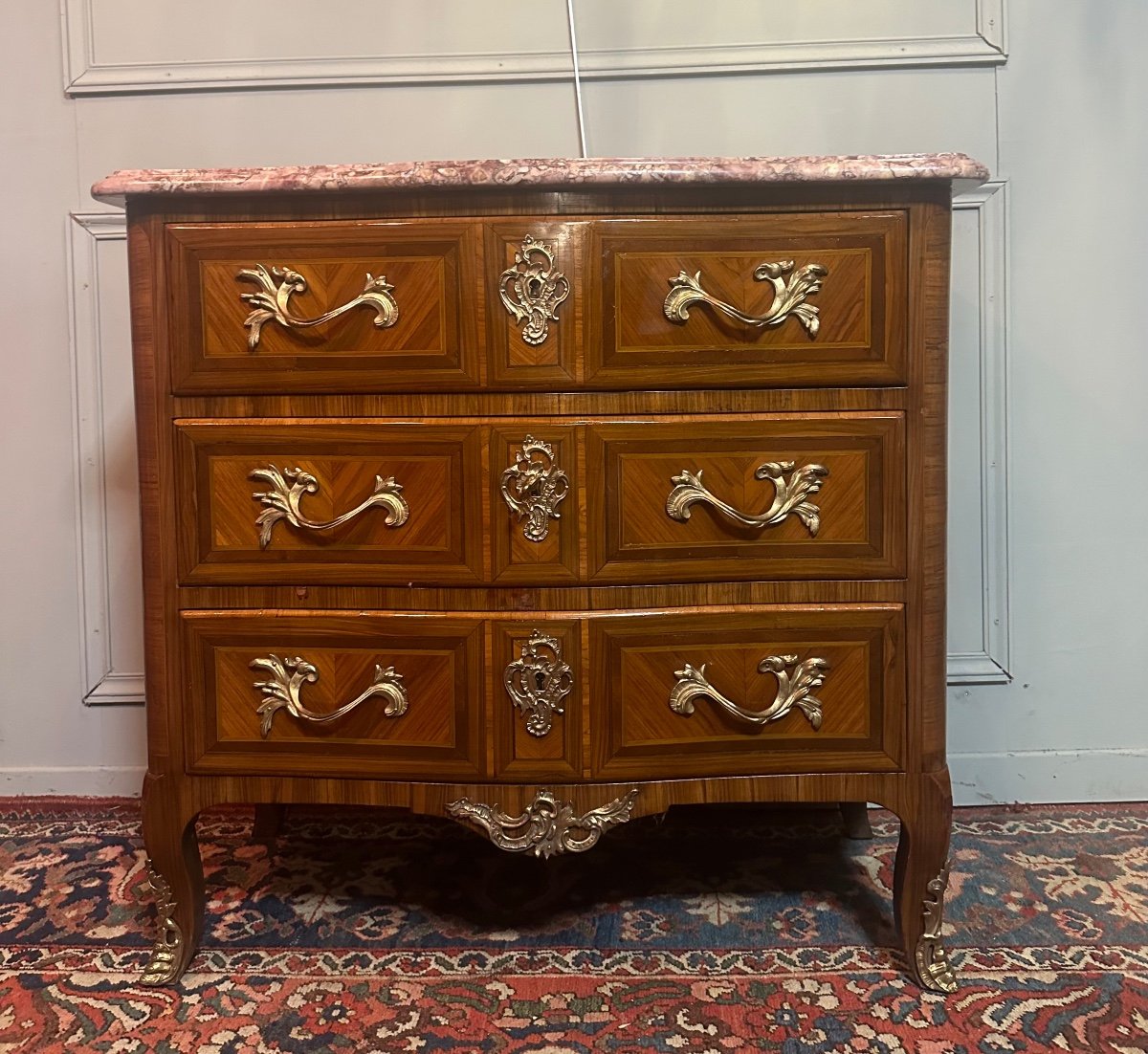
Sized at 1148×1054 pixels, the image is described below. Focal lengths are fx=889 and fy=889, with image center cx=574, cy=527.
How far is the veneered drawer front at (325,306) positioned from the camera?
102 centimetres

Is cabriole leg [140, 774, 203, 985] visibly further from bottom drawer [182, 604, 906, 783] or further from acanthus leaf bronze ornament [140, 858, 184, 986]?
bottom drawer [182, 604, 906, 783]

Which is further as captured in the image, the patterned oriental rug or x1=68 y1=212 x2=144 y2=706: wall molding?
x1=68 y1=212 x2=144 y2=706: wall molding

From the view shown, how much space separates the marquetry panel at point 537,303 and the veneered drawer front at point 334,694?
302 mm

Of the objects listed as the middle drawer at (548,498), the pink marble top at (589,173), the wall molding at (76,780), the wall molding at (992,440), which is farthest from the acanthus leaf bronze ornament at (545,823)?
the wall molding at (76,780)

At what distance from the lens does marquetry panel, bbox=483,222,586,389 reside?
100 centimetres

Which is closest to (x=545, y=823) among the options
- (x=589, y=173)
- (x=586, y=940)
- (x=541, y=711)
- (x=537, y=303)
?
(x=541, y=711)

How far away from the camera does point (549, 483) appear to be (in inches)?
40.0

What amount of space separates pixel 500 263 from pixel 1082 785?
139 cm

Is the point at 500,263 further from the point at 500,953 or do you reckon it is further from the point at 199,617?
the point at 500,953

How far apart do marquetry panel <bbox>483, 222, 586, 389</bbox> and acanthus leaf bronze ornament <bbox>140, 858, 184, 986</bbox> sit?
2.49 feet

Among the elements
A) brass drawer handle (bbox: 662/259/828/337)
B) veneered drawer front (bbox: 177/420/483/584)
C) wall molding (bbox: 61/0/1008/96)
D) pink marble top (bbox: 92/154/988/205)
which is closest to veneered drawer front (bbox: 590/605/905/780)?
veneered drawer front (bbox: 177/420/483/584)

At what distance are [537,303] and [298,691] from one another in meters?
0.54

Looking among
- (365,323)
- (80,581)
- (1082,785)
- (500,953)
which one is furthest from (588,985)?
(80,581)

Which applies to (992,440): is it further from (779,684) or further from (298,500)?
(298,500)
